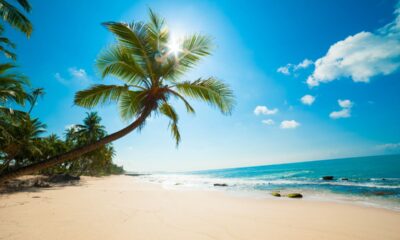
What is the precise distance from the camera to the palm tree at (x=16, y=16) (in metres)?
5.10

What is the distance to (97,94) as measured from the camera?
4.04 m

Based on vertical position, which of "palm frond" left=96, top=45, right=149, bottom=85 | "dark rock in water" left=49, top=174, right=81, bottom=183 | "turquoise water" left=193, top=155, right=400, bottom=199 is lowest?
"turquoise water" left=193, top=155, right=400, bottom=199

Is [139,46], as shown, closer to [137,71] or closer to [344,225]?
[137,71]

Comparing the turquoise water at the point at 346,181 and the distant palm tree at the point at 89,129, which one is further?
the distant palm tree at the point at 89,129

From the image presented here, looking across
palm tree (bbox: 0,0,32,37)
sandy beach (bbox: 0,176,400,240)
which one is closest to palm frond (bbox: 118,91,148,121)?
sandy beach (bbox: 0,176,400,240)

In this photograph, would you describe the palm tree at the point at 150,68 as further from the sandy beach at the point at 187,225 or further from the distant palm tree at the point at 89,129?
the distant palm tree at the point at 89,129

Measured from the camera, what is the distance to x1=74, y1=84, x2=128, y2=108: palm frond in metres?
3.83

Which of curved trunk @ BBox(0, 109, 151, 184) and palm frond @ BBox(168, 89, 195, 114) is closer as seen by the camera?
curved trunk @ BBox(0, 109, 151, 184)

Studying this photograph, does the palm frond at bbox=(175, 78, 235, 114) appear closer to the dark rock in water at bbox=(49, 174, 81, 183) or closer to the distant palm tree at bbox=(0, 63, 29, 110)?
the distant palm tree at bbox=(0, 63, 29, 110)

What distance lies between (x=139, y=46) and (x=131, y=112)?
5.50 ft

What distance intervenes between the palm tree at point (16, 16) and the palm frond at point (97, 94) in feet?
11.6

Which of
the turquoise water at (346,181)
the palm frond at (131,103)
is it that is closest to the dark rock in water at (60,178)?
the turquoise water at (346,181)

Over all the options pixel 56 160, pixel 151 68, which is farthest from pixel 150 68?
pixel 56 160

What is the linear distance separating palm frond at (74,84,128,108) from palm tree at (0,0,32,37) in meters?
3.55
